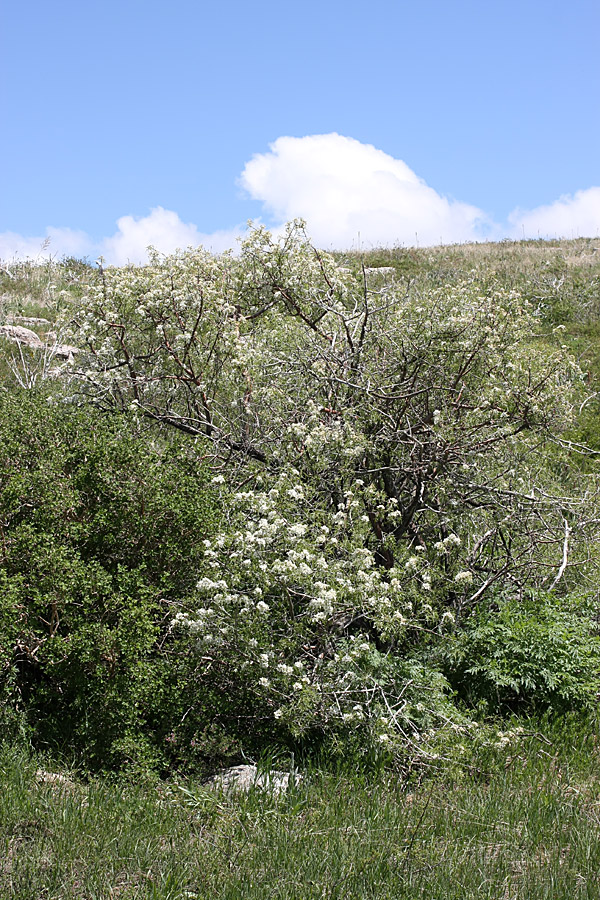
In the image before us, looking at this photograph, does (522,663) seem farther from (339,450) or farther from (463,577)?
(339,450)

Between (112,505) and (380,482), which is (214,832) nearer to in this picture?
(112,505)

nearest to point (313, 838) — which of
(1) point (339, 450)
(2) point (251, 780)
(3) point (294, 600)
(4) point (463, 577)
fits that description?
(2) point (251, 780)

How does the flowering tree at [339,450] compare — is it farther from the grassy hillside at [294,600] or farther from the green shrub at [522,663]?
the green shrub at [522,663]

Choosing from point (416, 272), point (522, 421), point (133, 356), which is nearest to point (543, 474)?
point (522, 421)

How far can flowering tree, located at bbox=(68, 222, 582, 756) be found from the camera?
490 centimetres

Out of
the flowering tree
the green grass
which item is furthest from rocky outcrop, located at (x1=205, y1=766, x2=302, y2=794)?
the flowering tree

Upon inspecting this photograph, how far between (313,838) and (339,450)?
301 cm

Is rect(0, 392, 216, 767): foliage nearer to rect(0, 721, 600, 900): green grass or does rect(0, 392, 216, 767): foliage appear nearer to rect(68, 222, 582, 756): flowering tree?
rect(68, 222, 582, 756): flowering tree

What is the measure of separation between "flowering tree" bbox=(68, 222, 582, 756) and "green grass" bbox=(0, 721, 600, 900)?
560mm

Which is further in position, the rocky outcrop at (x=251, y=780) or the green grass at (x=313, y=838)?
the rocky outcrop at (x=251, y=780)

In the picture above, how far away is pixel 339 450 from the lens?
6066 mm

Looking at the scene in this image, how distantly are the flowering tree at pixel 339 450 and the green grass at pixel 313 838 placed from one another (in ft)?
1.84

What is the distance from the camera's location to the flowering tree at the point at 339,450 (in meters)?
4.90

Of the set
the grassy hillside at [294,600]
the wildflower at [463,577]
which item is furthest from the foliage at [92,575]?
the wildflower at [463,577]
